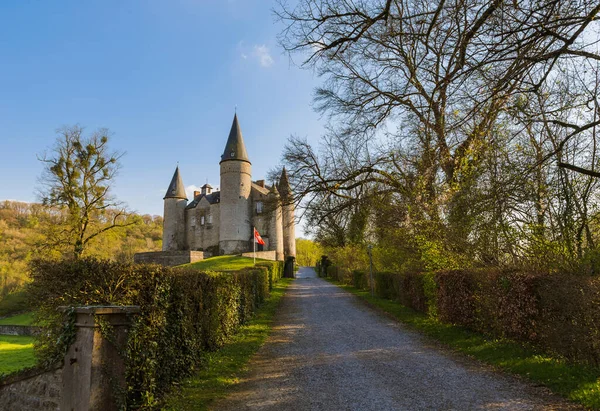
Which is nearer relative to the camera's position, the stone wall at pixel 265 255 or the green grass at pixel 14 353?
the green grass at pixel 14 353

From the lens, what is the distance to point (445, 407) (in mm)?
4578

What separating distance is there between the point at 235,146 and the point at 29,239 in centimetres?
2797

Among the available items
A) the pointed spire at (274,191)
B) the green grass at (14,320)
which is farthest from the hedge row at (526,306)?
the green grass at (14,320)

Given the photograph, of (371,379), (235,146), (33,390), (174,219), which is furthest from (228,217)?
(33,390)

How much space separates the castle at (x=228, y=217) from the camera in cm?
4719

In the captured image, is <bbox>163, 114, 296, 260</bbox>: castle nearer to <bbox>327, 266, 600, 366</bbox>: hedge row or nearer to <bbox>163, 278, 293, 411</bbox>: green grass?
<bbox>327, 266, 600, 366</bbox>: hedge row

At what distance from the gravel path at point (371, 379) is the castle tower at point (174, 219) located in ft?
157

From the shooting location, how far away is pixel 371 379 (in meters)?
5.81

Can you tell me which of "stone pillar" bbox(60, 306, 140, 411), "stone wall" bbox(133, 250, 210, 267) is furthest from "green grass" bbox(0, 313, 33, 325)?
"stone pillar" bbox(60, 306, 140, 411)

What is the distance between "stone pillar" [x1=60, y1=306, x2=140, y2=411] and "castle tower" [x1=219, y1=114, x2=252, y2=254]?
1694 inches

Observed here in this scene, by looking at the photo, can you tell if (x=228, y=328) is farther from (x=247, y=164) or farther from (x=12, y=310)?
(x=247, y=164)


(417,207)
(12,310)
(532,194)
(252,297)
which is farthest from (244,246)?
(532,194)

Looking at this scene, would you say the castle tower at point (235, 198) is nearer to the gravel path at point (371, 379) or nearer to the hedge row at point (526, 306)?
the hedge row at point (526, 306)

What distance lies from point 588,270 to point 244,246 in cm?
4298
